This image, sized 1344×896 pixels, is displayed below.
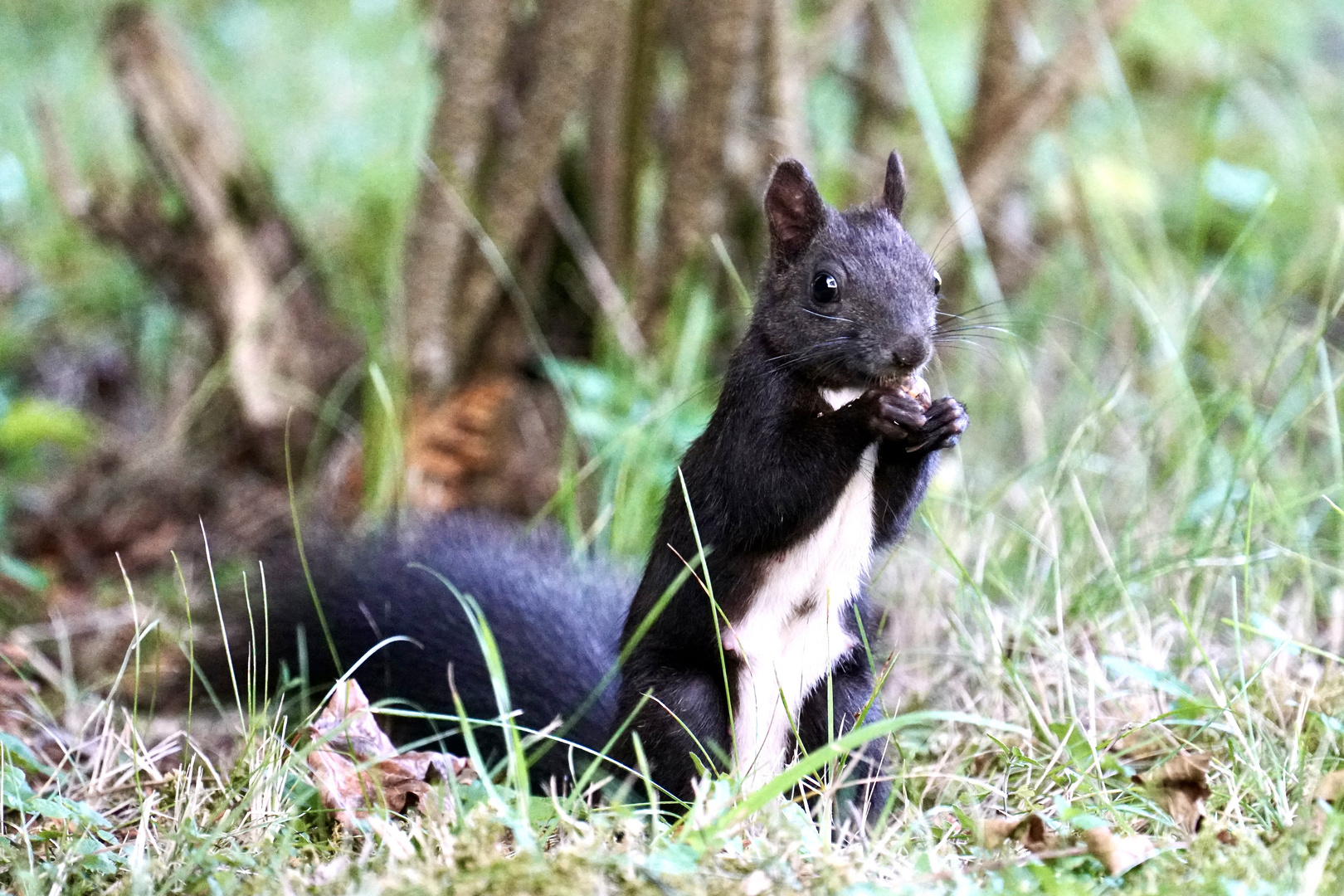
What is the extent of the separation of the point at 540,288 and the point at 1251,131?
358 centimetres

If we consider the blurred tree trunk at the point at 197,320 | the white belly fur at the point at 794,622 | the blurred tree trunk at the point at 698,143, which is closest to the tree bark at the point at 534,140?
the blurred tree trunk at the point at 698,143

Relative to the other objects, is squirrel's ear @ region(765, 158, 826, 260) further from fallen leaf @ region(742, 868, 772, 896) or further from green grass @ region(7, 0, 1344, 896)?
fallen leaf @ region(742, 868, 772, 896)

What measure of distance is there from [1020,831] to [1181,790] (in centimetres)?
33

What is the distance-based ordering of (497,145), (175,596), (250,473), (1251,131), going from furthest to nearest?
(1251,131), (250,473), (497,145), (175,596)

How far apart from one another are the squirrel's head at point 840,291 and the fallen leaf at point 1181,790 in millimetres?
727

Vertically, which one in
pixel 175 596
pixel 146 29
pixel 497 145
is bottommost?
pixel 175 596

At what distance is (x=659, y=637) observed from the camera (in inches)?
92.3

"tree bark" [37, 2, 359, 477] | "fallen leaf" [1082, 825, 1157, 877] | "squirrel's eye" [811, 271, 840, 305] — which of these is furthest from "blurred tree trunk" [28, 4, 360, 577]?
"fallen leaf" [1082, 825, 1157, 877]

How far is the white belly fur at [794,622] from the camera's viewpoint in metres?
2.29

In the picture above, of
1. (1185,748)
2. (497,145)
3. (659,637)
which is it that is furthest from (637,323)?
(1185,748)

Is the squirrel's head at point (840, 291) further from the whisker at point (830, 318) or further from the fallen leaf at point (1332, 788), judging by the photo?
the fallen leaf at point (1332, 788)

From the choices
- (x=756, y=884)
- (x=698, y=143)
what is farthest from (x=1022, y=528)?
(x=698, y=143)

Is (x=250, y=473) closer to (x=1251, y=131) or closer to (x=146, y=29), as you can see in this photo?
(x=146, y=29)

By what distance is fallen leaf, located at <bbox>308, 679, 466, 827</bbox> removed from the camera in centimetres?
212
